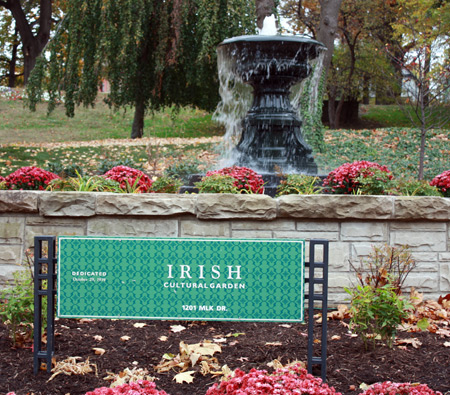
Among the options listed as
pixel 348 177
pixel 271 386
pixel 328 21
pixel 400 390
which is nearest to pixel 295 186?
pixel 348 177

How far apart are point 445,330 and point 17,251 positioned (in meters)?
3.33

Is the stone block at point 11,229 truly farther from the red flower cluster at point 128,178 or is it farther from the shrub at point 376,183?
the shrub at point 376,183

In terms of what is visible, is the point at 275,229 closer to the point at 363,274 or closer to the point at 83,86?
the point at 363,274

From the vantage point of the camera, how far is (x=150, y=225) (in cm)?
421

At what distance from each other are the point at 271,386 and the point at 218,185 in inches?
108

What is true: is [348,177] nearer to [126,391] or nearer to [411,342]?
[411,342]

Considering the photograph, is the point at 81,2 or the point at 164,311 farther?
the point at 81,2

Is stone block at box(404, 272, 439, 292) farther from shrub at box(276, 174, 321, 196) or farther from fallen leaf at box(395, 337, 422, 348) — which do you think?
shrub at box(276, 174, 321, 196)

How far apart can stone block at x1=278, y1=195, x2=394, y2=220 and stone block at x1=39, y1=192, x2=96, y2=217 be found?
150 centimetres

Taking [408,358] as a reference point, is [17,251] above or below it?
above

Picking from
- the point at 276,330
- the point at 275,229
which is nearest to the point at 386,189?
the point at 275,229

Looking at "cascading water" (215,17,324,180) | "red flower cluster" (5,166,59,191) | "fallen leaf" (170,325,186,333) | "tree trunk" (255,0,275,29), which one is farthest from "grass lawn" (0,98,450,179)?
"fallen leaf" (170,325,186,333)

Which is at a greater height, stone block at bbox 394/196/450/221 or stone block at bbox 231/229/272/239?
stone block at bbox 394/196/450/221

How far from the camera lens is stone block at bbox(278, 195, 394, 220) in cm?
411
